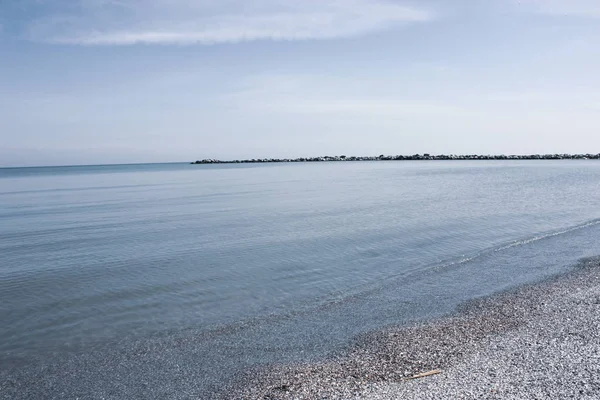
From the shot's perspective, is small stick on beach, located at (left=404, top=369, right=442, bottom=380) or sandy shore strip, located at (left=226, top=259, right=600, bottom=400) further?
small stick on beach, located at (left=404, top=369, right=442, bottom=380)

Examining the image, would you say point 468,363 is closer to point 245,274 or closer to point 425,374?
point 425,374

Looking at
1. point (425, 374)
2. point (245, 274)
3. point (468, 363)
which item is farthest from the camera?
point (245, 274)

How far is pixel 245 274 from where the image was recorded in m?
15.8

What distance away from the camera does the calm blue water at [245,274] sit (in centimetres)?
1044

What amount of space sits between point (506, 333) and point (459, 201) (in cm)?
2886

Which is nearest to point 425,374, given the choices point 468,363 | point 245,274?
point 468,363

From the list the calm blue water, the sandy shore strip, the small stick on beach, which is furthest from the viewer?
the calm blue water

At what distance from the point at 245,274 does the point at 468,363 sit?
29.3 ft

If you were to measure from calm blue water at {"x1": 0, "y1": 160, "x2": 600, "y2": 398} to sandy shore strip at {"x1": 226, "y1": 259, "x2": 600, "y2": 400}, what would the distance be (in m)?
0.89

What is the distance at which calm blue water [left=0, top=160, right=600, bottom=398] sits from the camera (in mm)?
10438

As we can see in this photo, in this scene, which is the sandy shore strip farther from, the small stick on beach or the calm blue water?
the calm blue water

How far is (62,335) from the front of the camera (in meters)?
10.9

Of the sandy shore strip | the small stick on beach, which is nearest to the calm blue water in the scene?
the sandy shore strip

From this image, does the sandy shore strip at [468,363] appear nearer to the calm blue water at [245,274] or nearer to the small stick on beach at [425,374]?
the small stick on beach at [425,374]
